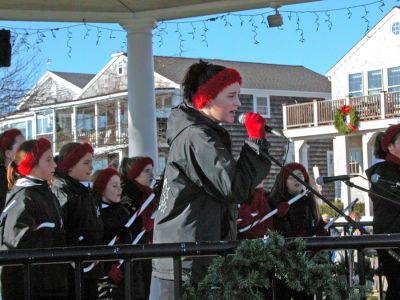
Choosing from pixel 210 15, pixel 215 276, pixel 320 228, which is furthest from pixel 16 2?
pixel 215 276

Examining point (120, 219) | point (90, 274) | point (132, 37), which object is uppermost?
point (132, 37)

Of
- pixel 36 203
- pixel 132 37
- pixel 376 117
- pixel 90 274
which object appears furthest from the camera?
pixel 376 117

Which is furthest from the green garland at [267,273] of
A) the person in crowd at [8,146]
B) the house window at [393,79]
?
the house window at [393,79]

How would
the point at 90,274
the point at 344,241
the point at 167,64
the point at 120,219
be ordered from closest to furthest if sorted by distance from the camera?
the point at 344,241 → the point at 90,274 → the point at 120,219 → the point at 167,64

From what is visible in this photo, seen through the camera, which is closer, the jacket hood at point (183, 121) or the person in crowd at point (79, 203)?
the jacket hood at point (183, 121)

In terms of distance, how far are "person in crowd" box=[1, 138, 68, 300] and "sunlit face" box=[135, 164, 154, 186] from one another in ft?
6.17

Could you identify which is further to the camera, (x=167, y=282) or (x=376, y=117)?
(x=376, y=117)

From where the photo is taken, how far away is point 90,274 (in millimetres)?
5480

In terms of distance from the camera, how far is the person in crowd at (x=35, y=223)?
4.53 meters

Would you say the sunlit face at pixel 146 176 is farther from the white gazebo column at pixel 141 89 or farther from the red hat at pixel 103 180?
the white gazebo column at pixel 141 89

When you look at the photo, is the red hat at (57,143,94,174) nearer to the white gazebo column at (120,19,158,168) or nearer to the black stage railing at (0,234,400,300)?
the white gazebo column at (120,19,158,168)

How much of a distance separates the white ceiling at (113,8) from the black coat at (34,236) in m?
3.02

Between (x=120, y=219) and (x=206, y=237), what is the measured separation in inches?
118

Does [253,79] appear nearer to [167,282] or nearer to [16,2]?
[16,2]
